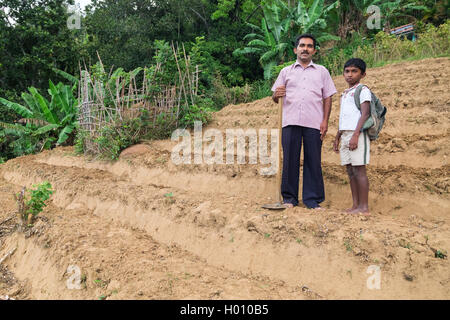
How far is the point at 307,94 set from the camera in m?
3.37

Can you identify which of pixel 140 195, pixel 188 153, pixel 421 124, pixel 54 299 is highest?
pixel 421 124

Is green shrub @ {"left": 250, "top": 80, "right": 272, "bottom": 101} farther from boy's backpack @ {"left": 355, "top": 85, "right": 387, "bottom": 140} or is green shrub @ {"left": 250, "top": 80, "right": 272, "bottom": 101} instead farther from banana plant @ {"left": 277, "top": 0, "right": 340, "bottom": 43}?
boy's backpack @ {"left": 355, "top": 85, "right": 387, "bottom": 140}

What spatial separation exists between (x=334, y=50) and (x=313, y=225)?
9.64 metres

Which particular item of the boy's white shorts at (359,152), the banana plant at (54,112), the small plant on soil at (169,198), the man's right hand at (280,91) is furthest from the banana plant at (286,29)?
the boy's white shorts at (359,152)

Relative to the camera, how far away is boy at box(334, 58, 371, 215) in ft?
9.89

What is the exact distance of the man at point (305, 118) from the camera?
337 cm

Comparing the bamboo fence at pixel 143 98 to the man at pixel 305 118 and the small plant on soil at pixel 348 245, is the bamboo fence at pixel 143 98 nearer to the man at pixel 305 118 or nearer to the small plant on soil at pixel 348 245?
the man at pixel 305 118

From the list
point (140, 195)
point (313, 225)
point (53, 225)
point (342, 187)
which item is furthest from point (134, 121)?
point (313, 225)

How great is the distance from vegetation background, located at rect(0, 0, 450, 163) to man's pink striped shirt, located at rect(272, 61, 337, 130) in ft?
19.4

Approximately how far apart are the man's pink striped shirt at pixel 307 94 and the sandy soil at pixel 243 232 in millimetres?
813

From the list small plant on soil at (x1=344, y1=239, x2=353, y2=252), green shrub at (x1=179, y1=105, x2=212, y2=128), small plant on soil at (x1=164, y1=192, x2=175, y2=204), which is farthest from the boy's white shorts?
green shrub at (x1=179, y1=105, x2=212, y2=128)

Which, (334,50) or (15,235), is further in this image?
(334,50)

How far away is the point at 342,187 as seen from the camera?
4023 mm
